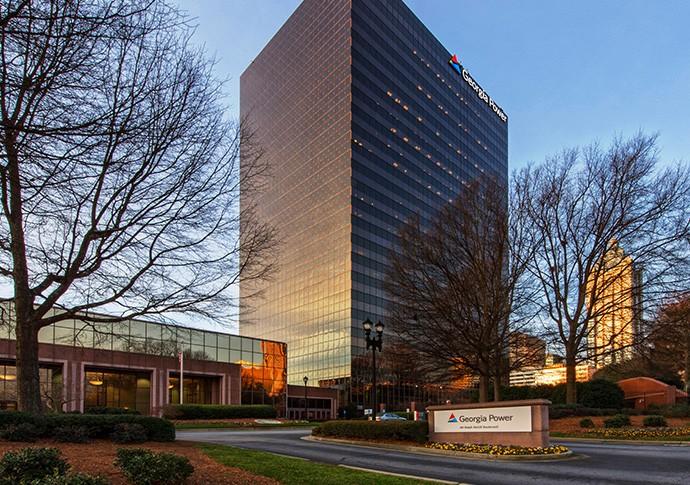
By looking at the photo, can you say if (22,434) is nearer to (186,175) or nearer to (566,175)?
(186,175)

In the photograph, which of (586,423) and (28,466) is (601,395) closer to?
(586,423)

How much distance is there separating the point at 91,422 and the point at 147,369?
37748 mm

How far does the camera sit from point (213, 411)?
142 ft

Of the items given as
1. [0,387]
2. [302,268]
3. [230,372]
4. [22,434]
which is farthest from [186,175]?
[302,268]

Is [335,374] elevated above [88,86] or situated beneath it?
situated beneath

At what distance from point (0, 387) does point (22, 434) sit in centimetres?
3484

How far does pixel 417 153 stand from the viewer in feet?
330

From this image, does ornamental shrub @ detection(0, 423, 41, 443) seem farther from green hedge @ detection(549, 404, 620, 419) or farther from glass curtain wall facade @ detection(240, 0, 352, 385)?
glass curtain wall facade @ detection(240, 0, 352, 385)

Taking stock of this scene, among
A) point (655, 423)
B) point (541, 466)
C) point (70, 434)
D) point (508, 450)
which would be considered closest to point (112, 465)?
point (70, 434)

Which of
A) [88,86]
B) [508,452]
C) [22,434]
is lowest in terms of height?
[508,452]

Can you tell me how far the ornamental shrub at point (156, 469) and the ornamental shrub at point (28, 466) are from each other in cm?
93

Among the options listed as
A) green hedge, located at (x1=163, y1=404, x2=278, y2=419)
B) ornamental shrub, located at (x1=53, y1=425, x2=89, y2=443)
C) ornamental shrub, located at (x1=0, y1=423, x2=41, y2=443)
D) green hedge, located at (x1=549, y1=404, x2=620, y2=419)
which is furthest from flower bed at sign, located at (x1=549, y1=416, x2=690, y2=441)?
green hedge, located at (x1=163, y1=404, x2=278, y2=419)

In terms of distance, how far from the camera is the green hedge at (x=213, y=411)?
40875mm

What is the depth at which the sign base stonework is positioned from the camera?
16750 millimetres
